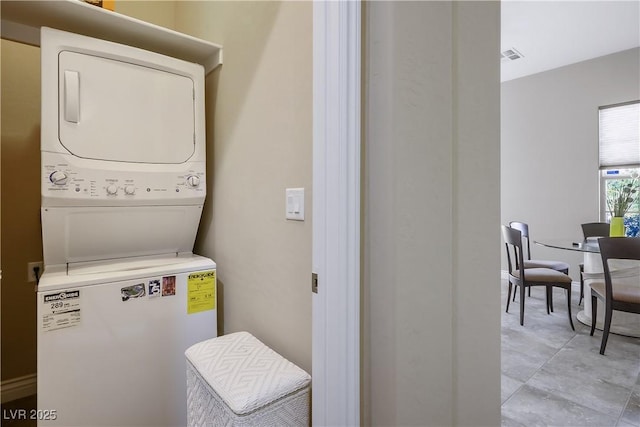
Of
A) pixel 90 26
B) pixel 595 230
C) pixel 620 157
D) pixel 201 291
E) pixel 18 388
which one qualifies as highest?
pixel 90 26

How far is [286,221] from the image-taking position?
1215 millimetres

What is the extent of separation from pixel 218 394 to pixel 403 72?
107 cm

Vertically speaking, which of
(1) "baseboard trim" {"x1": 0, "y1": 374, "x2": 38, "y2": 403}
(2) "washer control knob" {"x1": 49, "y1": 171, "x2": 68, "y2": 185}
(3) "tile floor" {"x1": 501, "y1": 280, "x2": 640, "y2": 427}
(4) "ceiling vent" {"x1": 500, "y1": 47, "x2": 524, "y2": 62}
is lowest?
(3) "tile floor" {"x1": 501, "y1": 280, "x2": 640, "y2": 427}

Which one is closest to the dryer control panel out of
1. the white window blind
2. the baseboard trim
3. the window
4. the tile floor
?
the baseboard trim

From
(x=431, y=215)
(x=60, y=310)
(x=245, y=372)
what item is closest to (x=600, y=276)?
(x=431, y=215)

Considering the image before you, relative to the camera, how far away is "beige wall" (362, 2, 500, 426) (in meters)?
0.89

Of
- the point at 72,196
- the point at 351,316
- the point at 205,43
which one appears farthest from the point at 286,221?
the point at 205,43

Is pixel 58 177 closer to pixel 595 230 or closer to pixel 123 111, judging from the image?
pixel 123 111

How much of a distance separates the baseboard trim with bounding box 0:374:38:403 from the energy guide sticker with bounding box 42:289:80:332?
1034 mm

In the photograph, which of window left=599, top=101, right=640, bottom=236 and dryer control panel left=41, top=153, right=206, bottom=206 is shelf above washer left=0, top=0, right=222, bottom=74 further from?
window left=599, top=101, right=640, bottom=236

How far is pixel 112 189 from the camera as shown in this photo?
4.62ft

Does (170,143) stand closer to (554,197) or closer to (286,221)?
(286,221)

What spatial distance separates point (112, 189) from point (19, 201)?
0.86 metres

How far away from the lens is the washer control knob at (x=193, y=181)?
162 centimetres
